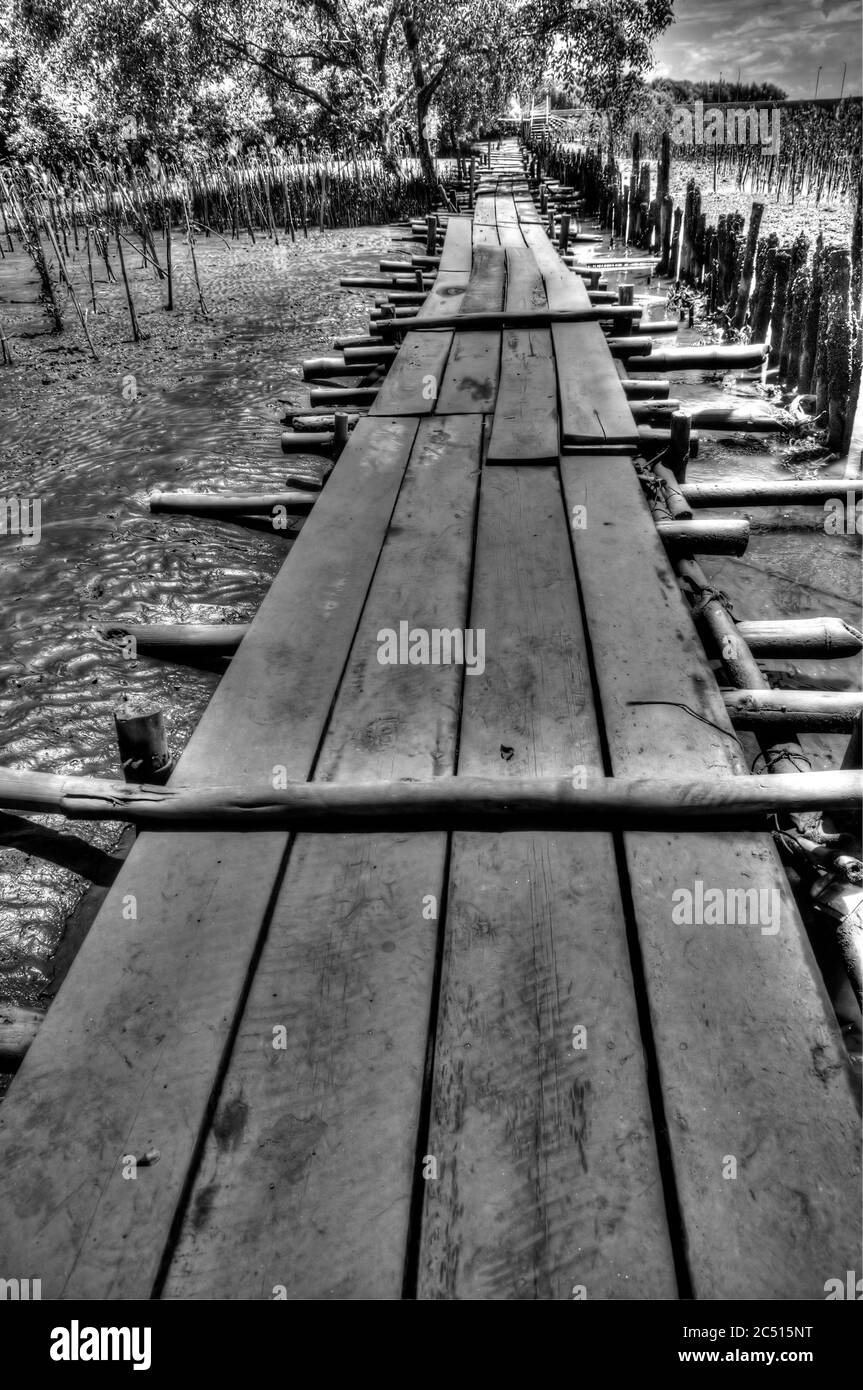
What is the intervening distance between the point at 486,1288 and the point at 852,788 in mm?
1479

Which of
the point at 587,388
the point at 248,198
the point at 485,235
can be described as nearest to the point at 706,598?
the point at 587,388

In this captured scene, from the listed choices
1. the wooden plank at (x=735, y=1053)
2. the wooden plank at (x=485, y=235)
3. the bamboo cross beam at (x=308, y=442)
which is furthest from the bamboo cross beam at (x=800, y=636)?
the wooden plank at (x=485, y=235)

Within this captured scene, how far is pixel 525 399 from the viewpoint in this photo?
16.6 ft

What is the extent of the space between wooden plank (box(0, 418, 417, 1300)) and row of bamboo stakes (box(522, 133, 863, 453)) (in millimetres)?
6163

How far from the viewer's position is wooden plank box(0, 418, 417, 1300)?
1375 mm

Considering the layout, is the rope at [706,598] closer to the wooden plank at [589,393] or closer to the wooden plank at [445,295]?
the wooden plank at [589,393]

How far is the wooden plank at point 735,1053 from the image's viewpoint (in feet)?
4.39

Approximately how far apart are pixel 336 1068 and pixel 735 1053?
0.76m

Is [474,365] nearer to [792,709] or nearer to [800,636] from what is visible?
[800,636]

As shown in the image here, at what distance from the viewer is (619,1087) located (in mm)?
1532

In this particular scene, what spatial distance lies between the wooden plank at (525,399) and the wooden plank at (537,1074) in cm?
229
